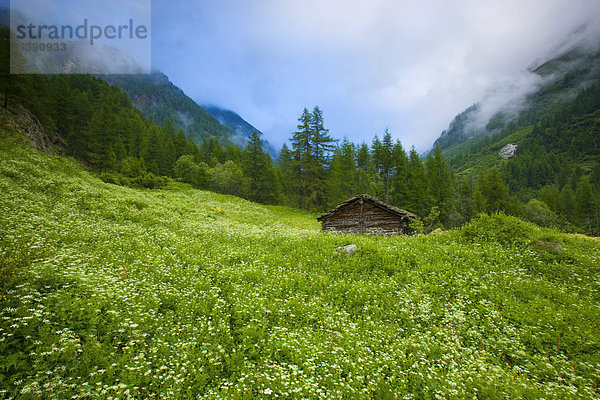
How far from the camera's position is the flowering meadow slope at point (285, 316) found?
4648mm

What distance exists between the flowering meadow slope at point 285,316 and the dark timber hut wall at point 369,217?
939 centimetres

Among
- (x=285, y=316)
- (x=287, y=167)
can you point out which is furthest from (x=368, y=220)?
(x=287, y=167)

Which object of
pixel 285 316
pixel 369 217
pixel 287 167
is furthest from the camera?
pixel 287 167

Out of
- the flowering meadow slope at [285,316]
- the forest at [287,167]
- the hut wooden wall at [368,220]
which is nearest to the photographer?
the flowering meadow slope at [285,316]

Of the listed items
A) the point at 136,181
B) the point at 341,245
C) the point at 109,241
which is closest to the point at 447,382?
the point at 341,245

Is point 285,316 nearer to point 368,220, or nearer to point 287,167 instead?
point 368,220

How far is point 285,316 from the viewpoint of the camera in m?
7.22

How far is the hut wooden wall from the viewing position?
72.2 ft

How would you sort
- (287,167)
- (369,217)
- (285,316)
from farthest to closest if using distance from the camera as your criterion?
(287,167) → (369,217) → (285,316)

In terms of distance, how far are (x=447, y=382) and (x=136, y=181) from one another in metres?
43.9

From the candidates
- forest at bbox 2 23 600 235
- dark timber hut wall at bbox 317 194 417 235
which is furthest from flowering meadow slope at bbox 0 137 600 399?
forest at bbox 2 23 600 235

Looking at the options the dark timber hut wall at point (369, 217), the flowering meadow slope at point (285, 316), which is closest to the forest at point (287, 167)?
Answer: the dark timber hut wall at point (369, 217)

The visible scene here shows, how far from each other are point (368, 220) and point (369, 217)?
0.30 meters

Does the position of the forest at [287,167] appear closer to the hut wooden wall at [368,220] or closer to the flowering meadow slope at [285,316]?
the hut wooden wall at [368,220]
